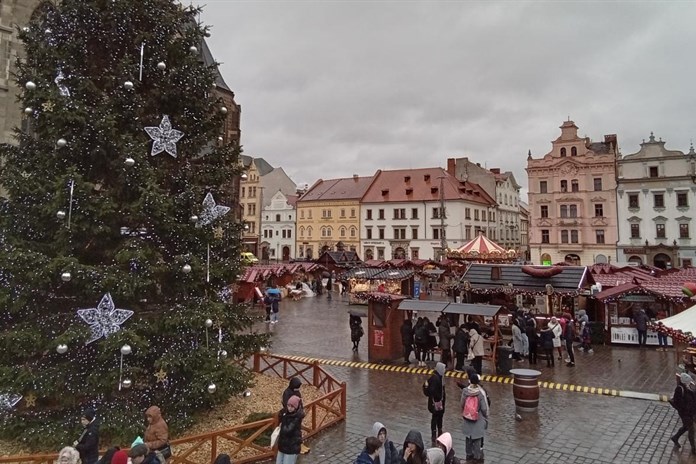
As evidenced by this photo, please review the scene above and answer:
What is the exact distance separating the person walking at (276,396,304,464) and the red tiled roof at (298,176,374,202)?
60.8 meters

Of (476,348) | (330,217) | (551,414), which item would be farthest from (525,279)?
(330,217)

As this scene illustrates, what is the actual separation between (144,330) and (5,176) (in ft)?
13.1

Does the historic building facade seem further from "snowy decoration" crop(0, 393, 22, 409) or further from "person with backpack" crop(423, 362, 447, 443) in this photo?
"snowy decoration" crop(0, 393, 22, 409)

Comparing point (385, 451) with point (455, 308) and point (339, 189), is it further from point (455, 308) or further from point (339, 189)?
point (339, 189)

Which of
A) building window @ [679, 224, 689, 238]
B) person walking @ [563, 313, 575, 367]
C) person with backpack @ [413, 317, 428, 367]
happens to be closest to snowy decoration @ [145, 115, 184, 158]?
person with backpack @ [413, 317, 428, 367]

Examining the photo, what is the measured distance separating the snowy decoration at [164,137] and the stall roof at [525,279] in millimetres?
19317

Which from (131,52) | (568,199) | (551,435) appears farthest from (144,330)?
(568,199)

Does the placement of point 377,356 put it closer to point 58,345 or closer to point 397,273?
point 58,345

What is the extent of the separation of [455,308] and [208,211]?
9.66 m

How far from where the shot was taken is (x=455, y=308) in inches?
635

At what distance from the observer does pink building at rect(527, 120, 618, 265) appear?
52.6 meters

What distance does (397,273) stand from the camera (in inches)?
1307

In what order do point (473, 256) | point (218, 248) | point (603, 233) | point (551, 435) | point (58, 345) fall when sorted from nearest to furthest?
1. point (58, 345)
2. point (551, 435)
3. point (218, 248)
4. point (473, 256)
5. point (603, 233)

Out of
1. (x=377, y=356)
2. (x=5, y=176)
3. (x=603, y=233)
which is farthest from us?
(x=603, y=233)
